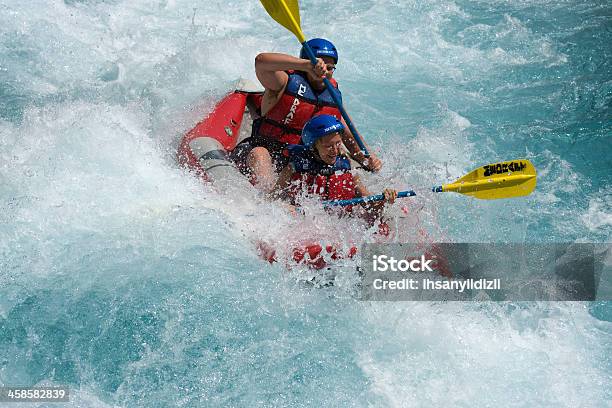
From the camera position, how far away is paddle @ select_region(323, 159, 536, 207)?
13.8 feet

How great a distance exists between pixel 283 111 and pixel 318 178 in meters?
0.82

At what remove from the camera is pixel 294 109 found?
191 inches

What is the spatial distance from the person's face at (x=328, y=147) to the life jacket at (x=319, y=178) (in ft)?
0.31

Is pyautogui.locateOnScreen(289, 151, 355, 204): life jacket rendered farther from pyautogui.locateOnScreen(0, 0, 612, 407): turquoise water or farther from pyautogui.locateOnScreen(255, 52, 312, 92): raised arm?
pyautogui.locateOnScreen(255, 52, 312, 92): raised arm

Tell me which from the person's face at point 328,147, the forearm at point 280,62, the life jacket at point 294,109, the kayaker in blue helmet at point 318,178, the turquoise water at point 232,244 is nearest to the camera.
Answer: the turquoise water at point 232,244

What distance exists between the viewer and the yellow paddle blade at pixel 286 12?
4707mm

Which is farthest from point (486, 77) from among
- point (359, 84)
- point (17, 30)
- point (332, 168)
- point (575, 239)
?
point (17, 30)

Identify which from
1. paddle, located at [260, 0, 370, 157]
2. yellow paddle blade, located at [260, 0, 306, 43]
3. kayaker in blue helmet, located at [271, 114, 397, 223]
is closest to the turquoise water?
kayaker in blue helmet, located at [271, 114, 397, 223]

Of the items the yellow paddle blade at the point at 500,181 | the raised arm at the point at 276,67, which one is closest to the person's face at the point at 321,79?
the raised arm at the point at 276,67

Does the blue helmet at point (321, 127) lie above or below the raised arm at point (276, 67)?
below

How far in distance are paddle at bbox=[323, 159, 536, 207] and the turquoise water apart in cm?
38

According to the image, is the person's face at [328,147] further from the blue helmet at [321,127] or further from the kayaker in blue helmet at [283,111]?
the kayaker in blue helmet at [283,111]

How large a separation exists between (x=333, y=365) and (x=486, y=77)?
Answer: 4.73 m

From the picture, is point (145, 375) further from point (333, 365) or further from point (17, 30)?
point (17, 30)
